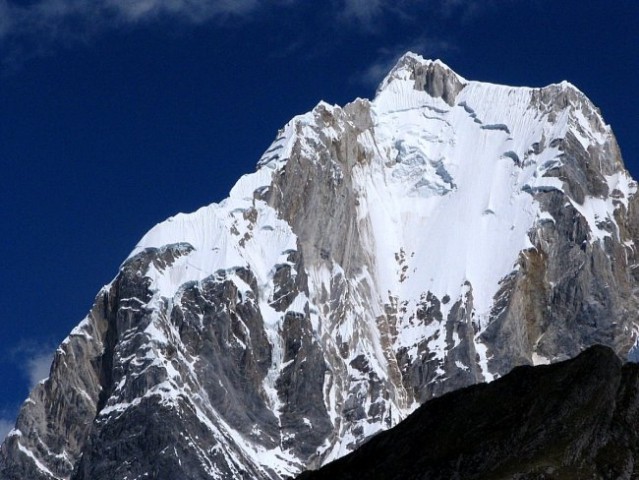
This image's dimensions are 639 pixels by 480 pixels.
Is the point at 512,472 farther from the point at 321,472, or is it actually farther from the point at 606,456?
the point at 321,472

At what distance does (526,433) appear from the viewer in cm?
16588

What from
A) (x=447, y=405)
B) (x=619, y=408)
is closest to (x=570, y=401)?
(x=619, y=408)

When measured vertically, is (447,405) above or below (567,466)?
above

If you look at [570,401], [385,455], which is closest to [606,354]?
[570,401]

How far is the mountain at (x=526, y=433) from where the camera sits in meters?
161

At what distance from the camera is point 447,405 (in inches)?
7096

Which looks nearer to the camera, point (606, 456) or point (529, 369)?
point (606, 456)

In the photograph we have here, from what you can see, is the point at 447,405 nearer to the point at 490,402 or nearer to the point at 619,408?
the point at 490,402

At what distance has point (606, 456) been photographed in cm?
16038

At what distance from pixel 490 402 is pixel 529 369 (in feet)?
11.3

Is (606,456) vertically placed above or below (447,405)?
below

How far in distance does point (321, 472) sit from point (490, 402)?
12531 mm

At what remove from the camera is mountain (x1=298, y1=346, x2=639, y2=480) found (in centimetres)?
16075

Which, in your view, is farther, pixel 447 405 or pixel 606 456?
pixel 447 405
